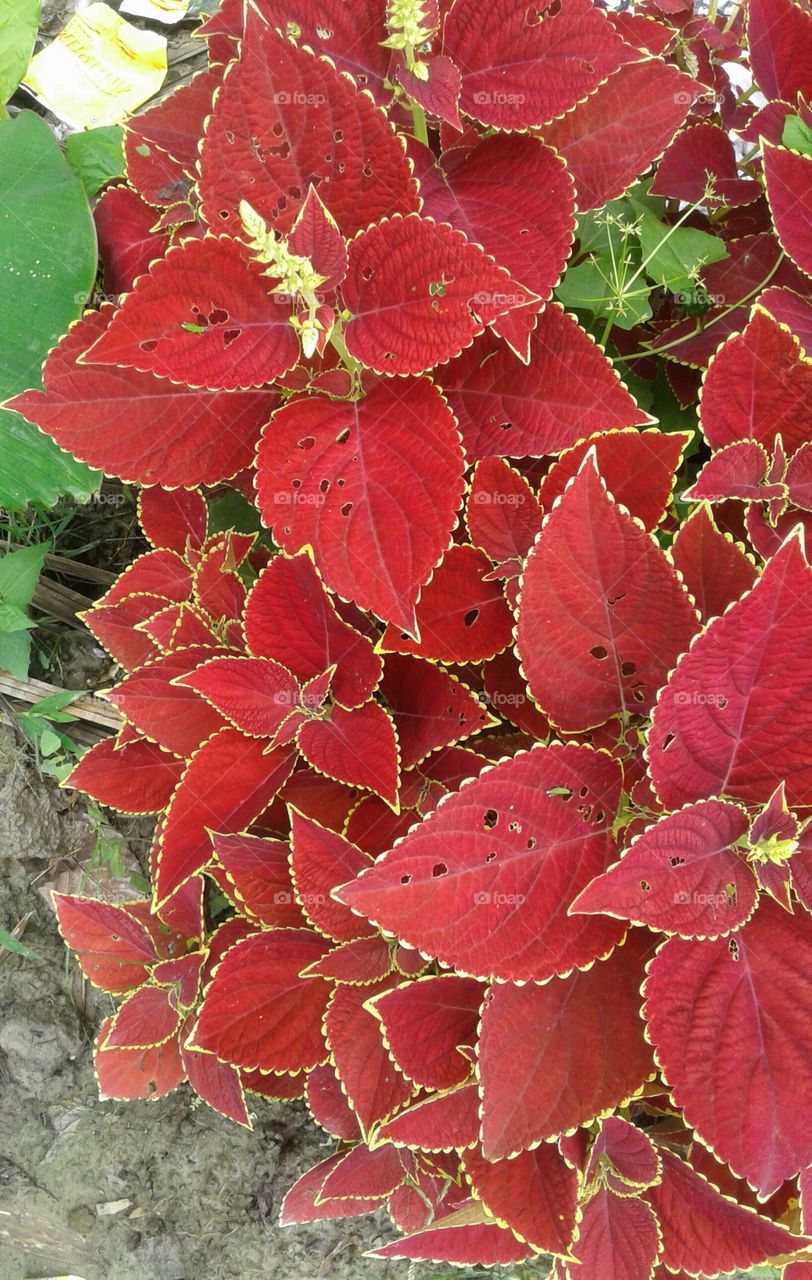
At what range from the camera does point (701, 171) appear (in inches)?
50.3

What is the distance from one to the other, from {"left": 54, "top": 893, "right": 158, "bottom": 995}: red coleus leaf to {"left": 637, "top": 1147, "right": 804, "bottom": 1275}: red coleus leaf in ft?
2.29

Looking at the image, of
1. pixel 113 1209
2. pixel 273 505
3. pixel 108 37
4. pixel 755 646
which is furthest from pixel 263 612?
pixel 108 37

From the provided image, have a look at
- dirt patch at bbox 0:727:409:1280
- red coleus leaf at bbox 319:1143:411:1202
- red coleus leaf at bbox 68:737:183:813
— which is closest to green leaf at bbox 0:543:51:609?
red coleus leaf at bbox 68:737:183:813

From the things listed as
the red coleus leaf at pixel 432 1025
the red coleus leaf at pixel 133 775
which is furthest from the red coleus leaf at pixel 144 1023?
the red coleus leaf at pixel 432 1025

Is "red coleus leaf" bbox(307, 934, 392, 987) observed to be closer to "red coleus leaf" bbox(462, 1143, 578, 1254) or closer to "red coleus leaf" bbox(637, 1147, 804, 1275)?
"red coleus leaf" bbox(462, 1143, 578, 1254)

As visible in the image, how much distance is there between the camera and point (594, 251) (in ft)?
4.54

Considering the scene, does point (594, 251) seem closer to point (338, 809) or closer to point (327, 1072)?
point (338, 809)

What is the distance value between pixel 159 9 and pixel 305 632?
1.69 meters

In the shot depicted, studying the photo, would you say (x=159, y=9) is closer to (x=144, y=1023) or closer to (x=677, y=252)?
(x=677, y=252)

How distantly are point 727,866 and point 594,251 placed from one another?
0.95 m

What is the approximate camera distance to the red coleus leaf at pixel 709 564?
3.18 feet

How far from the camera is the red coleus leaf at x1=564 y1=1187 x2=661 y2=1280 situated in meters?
0.99

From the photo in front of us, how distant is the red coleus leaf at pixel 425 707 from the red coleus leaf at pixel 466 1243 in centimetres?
51

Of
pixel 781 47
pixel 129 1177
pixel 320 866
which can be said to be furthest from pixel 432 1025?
pixel 781 47
